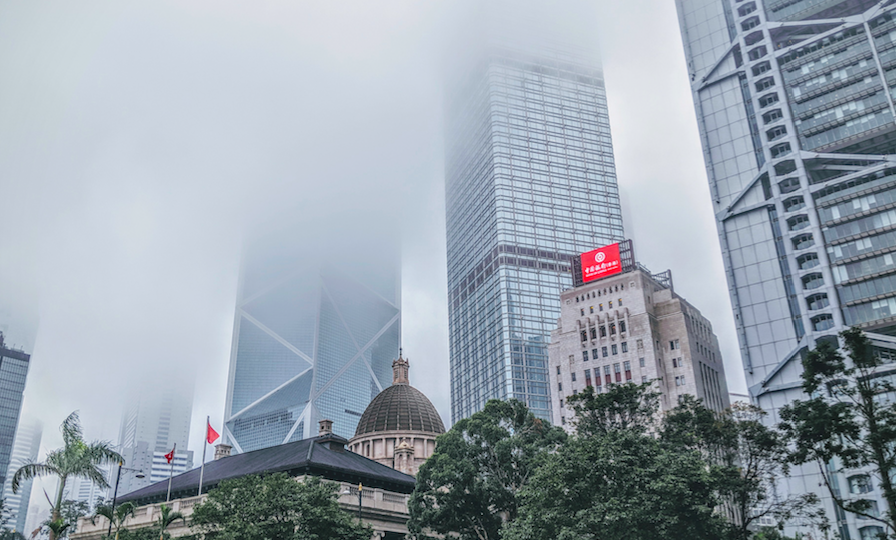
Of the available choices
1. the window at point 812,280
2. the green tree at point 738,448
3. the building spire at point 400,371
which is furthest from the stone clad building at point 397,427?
the window at point 812,280

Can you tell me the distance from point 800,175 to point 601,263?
161 ft

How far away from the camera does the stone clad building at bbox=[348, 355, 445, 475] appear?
99.9 m

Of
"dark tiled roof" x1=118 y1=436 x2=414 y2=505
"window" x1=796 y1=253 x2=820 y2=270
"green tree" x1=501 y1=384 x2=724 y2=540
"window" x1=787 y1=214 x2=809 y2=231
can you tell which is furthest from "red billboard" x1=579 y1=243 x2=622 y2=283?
"green tree" x1=501 y1=384 x2=724 y2=540

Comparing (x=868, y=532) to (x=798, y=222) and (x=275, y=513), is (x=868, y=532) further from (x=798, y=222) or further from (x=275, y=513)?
(x=275, y=513)

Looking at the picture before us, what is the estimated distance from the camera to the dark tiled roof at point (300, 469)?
196 ft

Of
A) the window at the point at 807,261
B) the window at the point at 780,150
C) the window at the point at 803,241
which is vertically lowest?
the window at the point at 807,261

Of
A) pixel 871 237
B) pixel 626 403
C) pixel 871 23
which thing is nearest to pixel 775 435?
pixel 626 403

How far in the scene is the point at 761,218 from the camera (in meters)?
94.4

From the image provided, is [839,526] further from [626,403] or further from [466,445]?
[466,445]

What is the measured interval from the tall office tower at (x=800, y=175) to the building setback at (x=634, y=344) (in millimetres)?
33530

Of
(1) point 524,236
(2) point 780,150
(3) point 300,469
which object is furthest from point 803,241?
(1) point 524,236

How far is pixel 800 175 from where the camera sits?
9256cm

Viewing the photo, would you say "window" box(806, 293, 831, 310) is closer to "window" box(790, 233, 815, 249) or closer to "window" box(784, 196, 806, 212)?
"window" box(790, 233, 815, 249)

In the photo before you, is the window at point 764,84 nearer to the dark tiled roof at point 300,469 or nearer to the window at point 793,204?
the window at point 793,204
